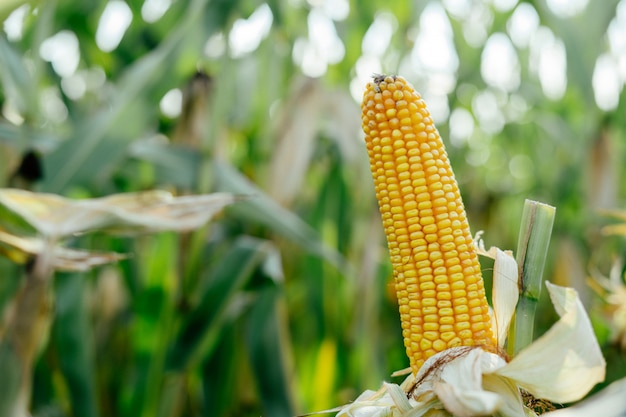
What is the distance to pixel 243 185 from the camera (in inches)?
72.1

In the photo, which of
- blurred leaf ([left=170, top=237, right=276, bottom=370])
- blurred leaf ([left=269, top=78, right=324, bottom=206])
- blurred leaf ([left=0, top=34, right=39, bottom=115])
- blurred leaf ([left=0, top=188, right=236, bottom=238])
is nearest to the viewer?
blurred leaf ([left=0, top=188, right=236, bottom=238])

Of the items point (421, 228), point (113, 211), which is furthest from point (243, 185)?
point (421, 228)

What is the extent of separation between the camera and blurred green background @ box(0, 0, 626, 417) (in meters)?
1.71

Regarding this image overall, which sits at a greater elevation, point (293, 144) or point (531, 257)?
point (293, 144)

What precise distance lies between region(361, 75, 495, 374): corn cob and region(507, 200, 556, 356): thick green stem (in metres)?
0.05

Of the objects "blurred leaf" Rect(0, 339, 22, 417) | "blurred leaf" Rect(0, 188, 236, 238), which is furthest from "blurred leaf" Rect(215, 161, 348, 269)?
"blurred leaf" Rect(0, 339, 22, 417)

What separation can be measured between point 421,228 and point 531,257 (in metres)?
0.13

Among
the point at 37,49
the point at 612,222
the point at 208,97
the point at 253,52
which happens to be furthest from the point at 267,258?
the point at 612,222

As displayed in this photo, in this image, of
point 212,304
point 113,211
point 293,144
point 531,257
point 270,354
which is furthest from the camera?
point 293,144

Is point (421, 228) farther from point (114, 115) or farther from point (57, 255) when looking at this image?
point (114, 115)

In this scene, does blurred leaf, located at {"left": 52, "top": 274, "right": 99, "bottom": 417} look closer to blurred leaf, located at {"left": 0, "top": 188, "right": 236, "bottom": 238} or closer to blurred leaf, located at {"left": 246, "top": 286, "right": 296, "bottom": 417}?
blurred leaf, located at {"left": 246, "top": 286, "right": 296, "bottom": 417}

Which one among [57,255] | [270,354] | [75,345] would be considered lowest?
[270,354]

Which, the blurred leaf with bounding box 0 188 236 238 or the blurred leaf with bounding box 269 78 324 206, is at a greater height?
the blurred leaf with bounding box 269 78 324 206

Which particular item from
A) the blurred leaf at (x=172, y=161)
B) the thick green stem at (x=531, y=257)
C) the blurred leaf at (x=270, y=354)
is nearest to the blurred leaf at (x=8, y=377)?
the blurred leaf at (x=172, y=161)
